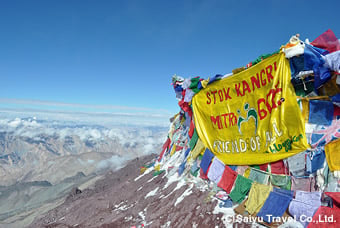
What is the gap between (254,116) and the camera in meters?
9.94

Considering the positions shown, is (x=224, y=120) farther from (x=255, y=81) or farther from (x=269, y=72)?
(x=269, y=72)

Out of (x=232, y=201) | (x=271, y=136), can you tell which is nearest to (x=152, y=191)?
(x=232, y=201)

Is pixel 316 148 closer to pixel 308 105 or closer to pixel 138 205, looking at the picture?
pixel 308 105

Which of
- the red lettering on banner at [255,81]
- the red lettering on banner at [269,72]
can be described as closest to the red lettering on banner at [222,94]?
the red lettering on banner at [255,81]

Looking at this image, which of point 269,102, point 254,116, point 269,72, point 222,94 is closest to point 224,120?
point 222,94

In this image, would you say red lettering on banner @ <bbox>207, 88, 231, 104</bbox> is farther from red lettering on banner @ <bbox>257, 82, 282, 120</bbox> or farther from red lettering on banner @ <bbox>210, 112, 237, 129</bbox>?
red lettering on banner @ <bbox>257, 82, 282, 120</bbox>

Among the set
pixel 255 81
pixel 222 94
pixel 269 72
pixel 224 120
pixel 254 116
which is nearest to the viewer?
pixel 269 72

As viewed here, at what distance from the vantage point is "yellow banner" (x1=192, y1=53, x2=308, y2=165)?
8492 millimetres

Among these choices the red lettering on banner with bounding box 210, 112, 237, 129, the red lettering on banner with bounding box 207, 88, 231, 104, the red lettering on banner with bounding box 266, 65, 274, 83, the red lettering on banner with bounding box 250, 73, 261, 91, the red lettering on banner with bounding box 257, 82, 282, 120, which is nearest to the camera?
the red lettering on banner with bounding box 257, 82, 282, 120

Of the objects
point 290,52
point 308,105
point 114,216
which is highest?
point 290,52

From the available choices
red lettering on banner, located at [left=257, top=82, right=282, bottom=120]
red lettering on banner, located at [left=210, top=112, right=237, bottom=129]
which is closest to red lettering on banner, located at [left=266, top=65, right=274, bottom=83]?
red lettering on banner, located at [left=257, top=82, right=282, bottom=120]

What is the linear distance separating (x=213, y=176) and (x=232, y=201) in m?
2.02

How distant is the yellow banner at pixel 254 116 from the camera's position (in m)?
8.49

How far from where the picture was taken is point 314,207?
702 cm
